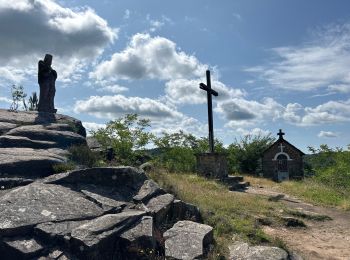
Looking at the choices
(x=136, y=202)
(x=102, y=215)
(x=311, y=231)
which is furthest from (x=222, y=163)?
(x=102, y=215)

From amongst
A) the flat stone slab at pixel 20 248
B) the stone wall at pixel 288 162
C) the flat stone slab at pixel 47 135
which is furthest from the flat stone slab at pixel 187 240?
the stone wall at pixel 288 162

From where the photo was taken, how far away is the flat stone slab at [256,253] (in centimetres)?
737

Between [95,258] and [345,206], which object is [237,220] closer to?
[95,258]

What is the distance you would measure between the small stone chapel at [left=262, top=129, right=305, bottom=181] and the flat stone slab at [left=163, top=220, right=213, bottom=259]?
99.0 ft

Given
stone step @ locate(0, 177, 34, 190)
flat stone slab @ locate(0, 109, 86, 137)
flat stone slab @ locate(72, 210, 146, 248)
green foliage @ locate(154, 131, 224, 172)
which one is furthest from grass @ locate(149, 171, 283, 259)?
green foliage @ locate(154, 131, 224, 172)

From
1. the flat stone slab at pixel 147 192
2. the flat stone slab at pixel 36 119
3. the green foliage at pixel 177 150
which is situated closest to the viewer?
the flat stone slab at pixel 147 192

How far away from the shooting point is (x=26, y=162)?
30.6ft

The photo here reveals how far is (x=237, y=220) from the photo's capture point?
1024cm

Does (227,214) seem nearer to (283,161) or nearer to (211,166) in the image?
(211,166)

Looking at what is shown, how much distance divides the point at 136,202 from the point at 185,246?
184 centimetres

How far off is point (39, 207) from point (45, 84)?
31.9 ft

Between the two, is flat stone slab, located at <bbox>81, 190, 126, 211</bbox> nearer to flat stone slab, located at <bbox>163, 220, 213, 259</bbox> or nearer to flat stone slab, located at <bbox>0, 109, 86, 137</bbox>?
flat stone slab, located at <bbox>163, 220, 213, 259</bbox>

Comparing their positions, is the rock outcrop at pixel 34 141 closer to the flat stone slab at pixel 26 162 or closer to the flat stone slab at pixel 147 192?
the flat stone slab at pixel 26 162

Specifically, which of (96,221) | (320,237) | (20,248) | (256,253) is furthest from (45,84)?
(320,237)
